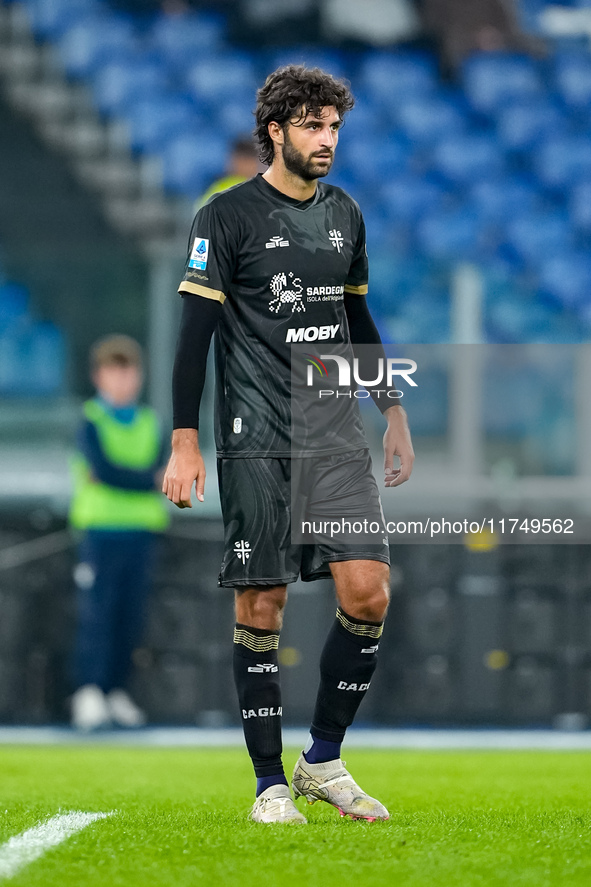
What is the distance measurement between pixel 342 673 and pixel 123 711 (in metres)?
3.75

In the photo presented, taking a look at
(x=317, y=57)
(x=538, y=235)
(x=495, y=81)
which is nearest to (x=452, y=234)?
(x=538, y=235)

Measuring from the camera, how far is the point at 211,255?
3371 millimetres

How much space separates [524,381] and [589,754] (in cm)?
248

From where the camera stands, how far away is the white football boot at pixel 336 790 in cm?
337

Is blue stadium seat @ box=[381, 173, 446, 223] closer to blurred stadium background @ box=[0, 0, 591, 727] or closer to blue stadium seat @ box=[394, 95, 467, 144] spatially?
blurred stadium background @ box=[0, 0, 591, 727]

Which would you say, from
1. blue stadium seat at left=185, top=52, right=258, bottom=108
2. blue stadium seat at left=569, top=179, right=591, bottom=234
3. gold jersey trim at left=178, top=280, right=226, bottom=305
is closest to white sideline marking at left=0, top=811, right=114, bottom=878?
gold jersey trim at left=178, top=280, right=226, bottom=305

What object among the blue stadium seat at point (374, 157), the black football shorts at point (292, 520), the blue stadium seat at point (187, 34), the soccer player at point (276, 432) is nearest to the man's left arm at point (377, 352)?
the soccer player at point (276, 432)

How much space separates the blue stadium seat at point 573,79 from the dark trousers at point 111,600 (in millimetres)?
4390

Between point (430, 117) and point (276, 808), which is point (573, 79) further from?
point (276, 808)

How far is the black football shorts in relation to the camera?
3.36 meters

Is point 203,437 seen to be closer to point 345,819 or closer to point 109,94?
point 109,94

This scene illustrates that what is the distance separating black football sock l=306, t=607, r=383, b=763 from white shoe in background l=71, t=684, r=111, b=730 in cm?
361

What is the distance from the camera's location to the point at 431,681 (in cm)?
717

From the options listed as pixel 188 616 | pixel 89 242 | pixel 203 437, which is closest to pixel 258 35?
pixel 89 242
